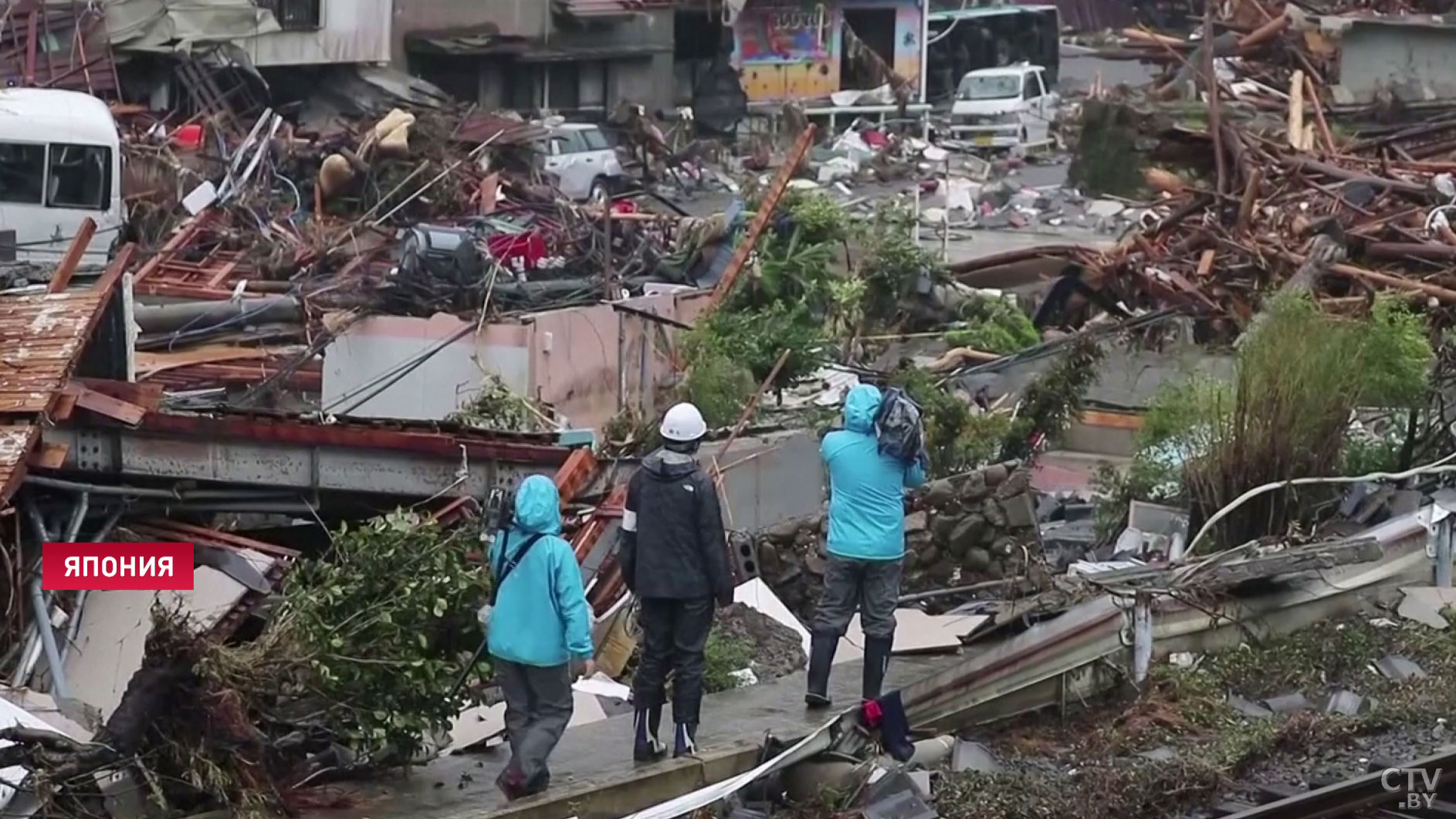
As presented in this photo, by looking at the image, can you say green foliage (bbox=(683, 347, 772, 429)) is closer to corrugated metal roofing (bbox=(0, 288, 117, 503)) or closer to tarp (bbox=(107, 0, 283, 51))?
corrugated metal roofing (bbox=(0, 288, 117, 503))

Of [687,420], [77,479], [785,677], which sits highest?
[687,420]

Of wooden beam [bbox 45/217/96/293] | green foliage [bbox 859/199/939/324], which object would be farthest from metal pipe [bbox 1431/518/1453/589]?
green foliage [bbox 859/199/939/324]

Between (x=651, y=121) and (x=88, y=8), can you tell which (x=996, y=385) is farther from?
(x=651, y=121)

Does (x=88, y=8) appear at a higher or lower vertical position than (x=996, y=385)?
higher

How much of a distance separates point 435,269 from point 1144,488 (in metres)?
6.91

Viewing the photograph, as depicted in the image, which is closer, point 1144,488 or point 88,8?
point 1144,488

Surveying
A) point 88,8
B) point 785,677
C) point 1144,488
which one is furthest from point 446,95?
point 785,677

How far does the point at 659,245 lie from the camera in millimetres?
25438

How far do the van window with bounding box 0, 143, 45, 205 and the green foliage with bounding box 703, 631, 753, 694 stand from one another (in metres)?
16.0

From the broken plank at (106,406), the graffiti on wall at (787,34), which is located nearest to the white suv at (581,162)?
the graffiti on wall at (787,34)

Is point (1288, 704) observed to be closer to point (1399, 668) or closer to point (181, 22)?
point (1399, 668)

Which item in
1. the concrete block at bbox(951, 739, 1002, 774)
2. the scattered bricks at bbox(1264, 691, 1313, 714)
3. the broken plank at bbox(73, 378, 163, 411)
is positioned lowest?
Answer: the scattered bricks at bbox(1264, 691, 1313, 714)

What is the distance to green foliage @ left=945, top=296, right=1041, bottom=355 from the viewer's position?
21547 mm

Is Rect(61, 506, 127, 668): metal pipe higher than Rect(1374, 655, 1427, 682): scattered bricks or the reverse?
higher
